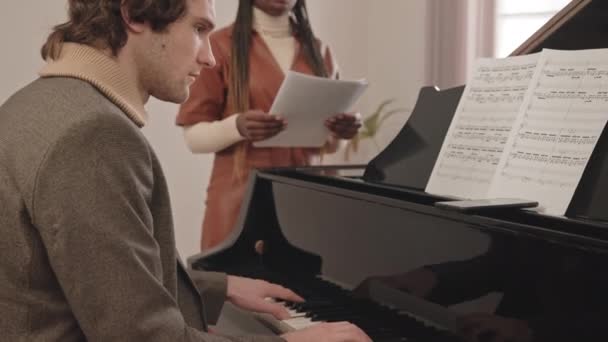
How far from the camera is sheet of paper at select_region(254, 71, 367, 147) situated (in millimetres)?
2062

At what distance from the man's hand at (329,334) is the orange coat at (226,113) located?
123 centimetres

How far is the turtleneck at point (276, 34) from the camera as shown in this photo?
2469 millimetres

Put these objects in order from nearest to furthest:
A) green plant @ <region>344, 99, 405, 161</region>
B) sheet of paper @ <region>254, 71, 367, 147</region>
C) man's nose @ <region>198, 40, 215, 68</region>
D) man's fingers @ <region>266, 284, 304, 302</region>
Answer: man's nose @ <region>198, 40, 215, 68</region> < man's fingers @ <region>266, 284, 304, 302</region> < sheet of paper @ <region>254, 71, 367, 147</region> < green plant @ <region>344, 99, 405, 161</region>

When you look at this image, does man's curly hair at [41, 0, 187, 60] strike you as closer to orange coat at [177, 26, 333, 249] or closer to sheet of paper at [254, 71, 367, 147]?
sheet of paper at [254, 71, 367, 147]

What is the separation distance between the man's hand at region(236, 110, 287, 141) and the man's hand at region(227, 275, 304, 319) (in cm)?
66

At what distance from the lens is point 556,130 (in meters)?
1.30

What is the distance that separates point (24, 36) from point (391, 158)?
96.4 inches

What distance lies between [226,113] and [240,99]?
0.30 feet

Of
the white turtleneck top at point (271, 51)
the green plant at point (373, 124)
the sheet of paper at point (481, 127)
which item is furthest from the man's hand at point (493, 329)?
the green plant at point (373, 124)

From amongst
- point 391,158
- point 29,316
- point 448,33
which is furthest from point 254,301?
point 448,33

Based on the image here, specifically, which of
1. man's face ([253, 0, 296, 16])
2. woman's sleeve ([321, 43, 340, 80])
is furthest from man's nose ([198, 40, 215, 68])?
woman's sleeve ([321, 43, 340, 80])

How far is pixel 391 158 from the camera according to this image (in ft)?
5.82

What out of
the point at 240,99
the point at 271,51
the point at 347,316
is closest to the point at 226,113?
the point at 240,99

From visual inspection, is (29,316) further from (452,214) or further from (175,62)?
(452,214)
